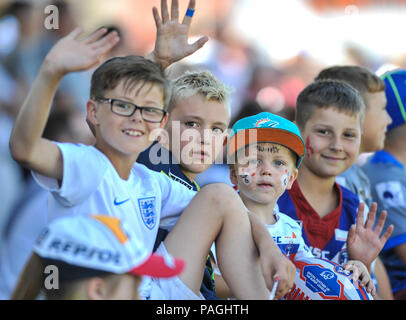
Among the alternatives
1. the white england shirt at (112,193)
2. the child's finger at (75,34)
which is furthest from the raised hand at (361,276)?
the child's finger at (75,34)

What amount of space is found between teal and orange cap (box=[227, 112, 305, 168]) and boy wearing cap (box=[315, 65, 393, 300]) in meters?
1.09

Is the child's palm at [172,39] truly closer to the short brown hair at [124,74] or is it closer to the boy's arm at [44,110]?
the short brown hair at [124,74]

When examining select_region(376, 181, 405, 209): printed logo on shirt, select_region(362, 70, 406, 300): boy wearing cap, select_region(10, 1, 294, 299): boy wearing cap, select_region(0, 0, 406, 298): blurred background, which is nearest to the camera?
select_region(10, 1, 294, 299): boy wearing cap

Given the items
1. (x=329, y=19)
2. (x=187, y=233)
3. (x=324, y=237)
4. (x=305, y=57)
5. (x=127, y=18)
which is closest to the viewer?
(x=187, y=233)

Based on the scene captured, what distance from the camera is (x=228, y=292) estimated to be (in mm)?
2938

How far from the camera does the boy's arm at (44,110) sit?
6.58ft

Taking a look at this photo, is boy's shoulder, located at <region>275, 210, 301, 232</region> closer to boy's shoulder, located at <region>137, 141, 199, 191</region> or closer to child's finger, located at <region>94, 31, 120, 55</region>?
boy's shoulder, located at <region>137, 141, 199, 191</region>

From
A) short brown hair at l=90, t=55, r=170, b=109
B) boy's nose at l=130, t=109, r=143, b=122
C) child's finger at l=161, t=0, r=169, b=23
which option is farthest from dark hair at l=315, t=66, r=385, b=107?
boy's nose at l=130, t=109, r=143, b=122

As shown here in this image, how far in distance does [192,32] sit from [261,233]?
21.6ft

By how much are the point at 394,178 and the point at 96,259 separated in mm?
2737

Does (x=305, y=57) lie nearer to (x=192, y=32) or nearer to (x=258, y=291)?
(x=192, y=32)

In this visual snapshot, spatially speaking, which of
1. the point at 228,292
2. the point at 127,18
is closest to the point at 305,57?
the point at 127,18

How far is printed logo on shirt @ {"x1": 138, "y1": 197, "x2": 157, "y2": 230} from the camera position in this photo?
2.50 meters
